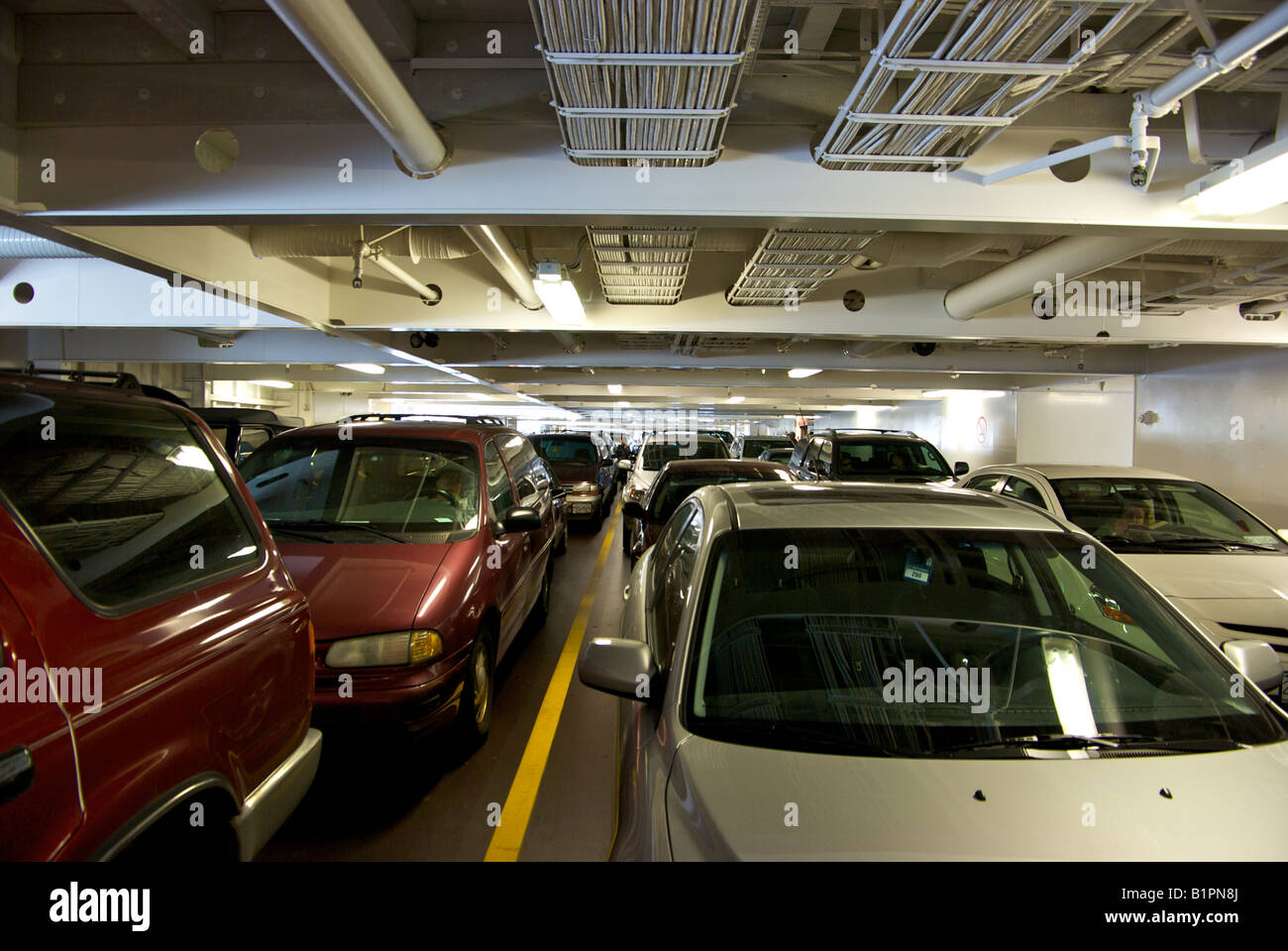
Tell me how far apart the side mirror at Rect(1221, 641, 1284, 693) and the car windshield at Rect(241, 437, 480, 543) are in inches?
147

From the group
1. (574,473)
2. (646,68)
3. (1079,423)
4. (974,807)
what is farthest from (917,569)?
(1079,423)

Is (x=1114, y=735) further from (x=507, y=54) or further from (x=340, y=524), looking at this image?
(x=507, y=54)

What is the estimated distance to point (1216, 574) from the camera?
438cm

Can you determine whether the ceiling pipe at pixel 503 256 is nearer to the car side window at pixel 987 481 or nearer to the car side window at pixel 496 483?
the car side window at pixel 496 483

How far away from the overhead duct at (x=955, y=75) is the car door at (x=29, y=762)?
3615 millimetres

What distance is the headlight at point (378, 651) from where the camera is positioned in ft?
10.6

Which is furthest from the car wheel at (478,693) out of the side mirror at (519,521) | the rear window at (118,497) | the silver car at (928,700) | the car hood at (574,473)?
the car hood at (574,473)

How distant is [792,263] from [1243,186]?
11.3 feet

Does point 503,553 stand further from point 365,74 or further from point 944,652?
point 944,652

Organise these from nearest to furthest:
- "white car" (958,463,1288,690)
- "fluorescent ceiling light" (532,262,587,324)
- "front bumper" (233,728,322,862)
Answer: "front bumper" (233,728,322,862), "white car" (958,463,1288,690), "fluorescent ceiling light" (532,262,587,324)

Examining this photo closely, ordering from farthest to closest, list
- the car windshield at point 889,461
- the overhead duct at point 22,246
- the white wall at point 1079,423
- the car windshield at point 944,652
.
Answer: the white wall at point 1079,423, the car windshield at point 889,461, the overhead duct at point 22,246, the car windshield at point 944,652

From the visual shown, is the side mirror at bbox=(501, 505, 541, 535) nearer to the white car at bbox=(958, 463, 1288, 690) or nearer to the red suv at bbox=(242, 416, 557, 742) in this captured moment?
the red suv at bbox=(242, 416, 557, 742)

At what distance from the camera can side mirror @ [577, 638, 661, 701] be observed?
2078 mm

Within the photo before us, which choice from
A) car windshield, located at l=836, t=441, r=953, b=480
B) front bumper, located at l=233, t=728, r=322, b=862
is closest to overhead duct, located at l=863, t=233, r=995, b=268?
car windshield, located at l=836, t=441, r=953, b=480
